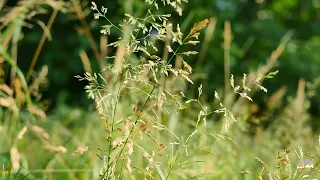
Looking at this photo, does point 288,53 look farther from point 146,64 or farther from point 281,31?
point 146,64

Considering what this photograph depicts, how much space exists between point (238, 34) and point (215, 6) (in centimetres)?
54

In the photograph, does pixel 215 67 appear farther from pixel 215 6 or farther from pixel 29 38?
pixel 29 38

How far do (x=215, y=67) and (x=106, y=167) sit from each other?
8.28m

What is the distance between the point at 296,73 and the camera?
9.20 m

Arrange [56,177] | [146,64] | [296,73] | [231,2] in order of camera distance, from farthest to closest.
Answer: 1. [231,2]
2. [296,73]
3. [56,177]
4. [146,64]

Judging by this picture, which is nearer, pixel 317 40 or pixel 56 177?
pixel 56 177

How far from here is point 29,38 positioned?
9.27 m

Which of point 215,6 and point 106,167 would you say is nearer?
point 106,167

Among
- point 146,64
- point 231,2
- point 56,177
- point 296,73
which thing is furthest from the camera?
point 231,2

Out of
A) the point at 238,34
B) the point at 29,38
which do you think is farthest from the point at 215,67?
the point at 29,38

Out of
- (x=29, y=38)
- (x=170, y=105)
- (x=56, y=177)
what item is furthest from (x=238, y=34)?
(x=170, y=105)

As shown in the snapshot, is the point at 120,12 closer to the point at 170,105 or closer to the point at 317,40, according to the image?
the point at 317,40

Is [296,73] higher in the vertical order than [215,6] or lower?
lower

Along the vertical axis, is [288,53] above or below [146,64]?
below
